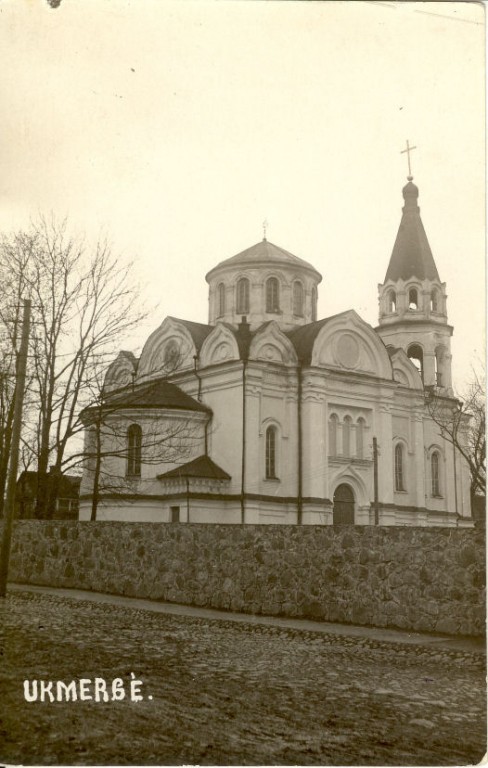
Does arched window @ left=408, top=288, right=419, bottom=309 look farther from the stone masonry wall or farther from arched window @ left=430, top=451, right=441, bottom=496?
the stone masonry wall

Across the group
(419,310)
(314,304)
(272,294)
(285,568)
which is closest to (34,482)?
(285,568)

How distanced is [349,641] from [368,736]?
15.4ft

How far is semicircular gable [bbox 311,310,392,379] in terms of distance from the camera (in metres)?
35.2

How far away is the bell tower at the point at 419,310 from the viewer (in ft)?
122

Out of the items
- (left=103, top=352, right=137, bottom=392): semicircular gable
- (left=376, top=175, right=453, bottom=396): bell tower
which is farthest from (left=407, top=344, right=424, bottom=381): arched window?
(left=103, top=352, right=137, bottom=392): semicircular gable

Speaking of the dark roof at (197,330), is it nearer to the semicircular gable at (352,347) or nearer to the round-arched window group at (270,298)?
the round-arched window group at (270,298)

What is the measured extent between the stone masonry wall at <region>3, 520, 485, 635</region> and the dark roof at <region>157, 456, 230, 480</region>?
539 inches

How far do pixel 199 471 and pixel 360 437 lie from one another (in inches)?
321

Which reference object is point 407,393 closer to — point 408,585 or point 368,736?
point 408,585

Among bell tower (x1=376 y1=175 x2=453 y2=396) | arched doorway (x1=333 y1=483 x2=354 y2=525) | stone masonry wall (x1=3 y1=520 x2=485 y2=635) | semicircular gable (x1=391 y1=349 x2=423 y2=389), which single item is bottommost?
stone masonry wall (x1=3 y1=520 x2=485 y2=635)

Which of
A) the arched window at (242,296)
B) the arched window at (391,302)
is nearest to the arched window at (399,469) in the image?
the arched window at (391,302)

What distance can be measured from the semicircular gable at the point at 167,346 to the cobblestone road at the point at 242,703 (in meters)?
26.0

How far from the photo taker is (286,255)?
4012 cm

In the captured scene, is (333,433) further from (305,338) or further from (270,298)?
(270,298)
